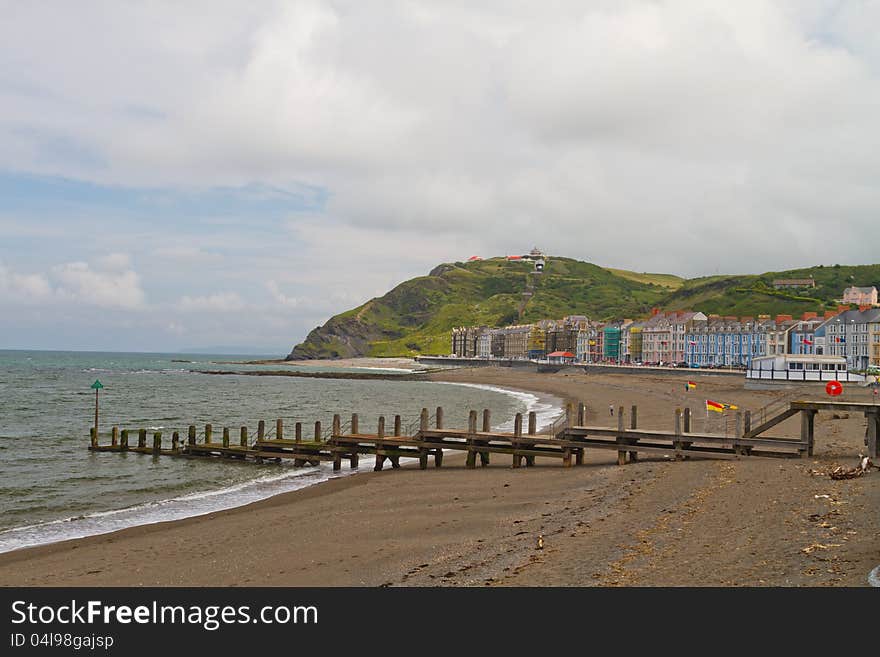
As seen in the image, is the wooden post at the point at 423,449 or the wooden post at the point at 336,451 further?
the wooden post at the point at 336,451

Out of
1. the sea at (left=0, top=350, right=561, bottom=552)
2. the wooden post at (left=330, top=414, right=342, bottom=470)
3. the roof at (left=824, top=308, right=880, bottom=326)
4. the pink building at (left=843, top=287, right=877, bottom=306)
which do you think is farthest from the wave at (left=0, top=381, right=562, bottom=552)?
the pink building at (left=843, top=287, right=877, bottom=306)

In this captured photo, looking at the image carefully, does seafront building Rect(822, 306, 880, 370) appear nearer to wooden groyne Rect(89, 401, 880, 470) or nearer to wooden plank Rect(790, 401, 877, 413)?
wooden plank Rect(790, 401, 877, 413)

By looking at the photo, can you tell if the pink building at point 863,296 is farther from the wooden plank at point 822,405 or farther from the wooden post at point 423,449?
the wooden post at point 423,449

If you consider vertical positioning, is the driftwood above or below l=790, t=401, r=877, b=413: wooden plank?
below

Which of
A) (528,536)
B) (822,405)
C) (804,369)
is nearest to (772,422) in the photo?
(822,405)

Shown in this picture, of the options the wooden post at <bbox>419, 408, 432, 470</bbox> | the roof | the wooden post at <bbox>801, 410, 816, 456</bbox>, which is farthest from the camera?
the roof

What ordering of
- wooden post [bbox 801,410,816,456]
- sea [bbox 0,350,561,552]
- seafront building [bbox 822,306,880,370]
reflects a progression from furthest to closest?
seafront building [bbox 822,306,880,370], wooden post [bbox 801,410,816,456], sea [bbox 0,350,561,552]

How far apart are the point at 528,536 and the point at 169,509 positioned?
12.3 metres

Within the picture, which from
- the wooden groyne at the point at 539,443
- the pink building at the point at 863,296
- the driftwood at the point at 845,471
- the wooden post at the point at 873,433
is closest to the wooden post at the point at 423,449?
the wooden groyne at the point at 539,443

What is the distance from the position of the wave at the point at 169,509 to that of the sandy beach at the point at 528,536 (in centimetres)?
105

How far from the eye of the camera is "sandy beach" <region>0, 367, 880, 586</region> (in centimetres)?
1162

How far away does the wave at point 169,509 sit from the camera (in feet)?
61.5

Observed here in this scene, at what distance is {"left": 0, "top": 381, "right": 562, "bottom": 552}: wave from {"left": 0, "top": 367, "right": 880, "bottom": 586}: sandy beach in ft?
3.44
